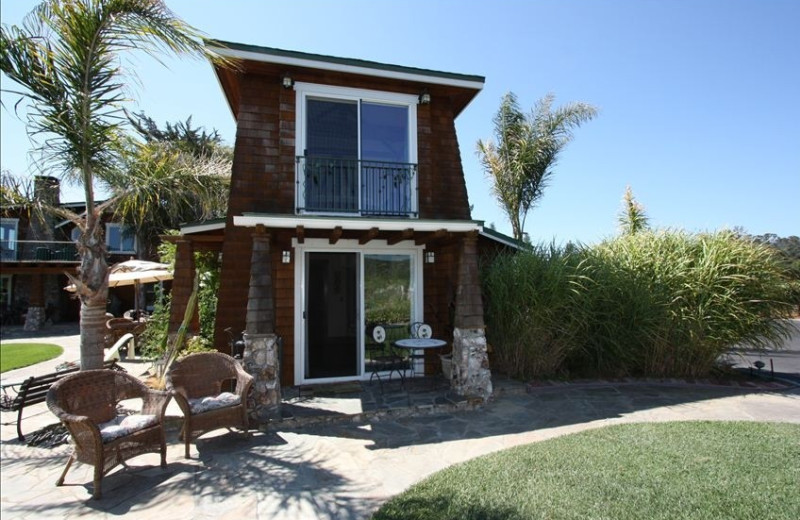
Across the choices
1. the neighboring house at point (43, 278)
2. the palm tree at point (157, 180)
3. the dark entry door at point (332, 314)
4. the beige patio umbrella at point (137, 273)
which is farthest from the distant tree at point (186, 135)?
the dark entry door at point (332, 314)

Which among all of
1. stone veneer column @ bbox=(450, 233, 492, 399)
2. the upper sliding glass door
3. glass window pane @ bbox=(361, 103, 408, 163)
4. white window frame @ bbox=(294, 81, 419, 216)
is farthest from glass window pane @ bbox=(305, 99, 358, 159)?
stone veneer column @ bbox=(450, 233, 492, 399)

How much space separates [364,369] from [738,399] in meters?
6.71

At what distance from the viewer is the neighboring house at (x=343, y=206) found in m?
7.12

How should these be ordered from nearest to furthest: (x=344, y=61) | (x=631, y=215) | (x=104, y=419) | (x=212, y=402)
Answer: (x=104, y=419) → (x=212, y=402) → (x=344, y=61) → (x=631, y=215)

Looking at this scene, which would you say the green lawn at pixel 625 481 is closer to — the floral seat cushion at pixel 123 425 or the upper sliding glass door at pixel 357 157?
the floral seat cushion at pixel 123 425

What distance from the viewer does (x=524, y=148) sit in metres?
14.8

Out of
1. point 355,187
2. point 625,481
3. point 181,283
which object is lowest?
point 625,481

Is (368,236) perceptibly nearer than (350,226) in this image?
No

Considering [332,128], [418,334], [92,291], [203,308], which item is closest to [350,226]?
[332,128]

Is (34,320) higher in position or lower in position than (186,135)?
lower

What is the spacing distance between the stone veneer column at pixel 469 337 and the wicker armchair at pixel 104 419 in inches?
170

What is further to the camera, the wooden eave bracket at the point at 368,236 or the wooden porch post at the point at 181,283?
the wooden porch post at the point at 181,283

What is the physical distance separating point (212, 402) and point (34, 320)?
1964 cm

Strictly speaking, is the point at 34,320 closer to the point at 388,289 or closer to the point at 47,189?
the point at 47,189
